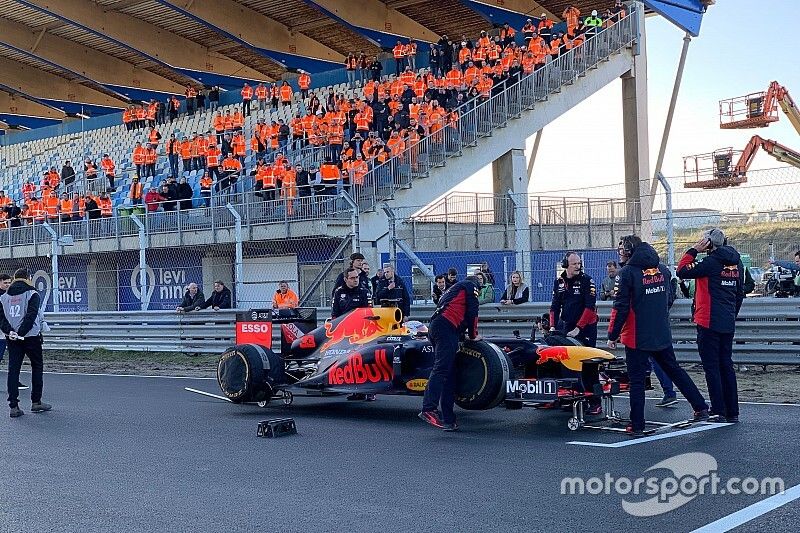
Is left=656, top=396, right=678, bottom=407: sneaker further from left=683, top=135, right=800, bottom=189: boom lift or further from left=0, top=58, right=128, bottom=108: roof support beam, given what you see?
left=0, top=58, right=128, bottom=108: roof support beam

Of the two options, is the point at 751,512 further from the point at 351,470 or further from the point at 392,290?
the point at 392,290

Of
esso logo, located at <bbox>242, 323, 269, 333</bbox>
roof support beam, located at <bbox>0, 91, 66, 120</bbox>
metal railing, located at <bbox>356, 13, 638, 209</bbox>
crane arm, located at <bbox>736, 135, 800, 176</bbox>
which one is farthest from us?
roof support beam, located at <bbox>0, 91, 66, 120</bbox>

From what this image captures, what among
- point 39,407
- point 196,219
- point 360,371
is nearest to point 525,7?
point 196,219

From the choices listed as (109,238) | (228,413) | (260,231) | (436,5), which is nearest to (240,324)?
(228,413)

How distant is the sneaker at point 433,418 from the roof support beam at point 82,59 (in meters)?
32.0

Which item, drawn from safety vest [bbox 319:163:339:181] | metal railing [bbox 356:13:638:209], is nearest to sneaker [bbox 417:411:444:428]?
metal railing [bbox 356:13:638:209]

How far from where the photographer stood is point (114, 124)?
4122cm

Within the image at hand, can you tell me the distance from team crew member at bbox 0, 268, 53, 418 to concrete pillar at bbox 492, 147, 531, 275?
7515mm

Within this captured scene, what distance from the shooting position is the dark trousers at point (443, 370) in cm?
952

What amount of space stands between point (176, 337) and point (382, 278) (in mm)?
5720

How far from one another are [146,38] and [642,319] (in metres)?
31.2

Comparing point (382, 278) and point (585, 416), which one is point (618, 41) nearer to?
point (382, 278)

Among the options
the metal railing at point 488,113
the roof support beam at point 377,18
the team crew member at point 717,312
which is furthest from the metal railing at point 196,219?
the team crew member at point 717,312

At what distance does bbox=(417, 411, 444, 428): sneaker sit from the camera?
960cm
